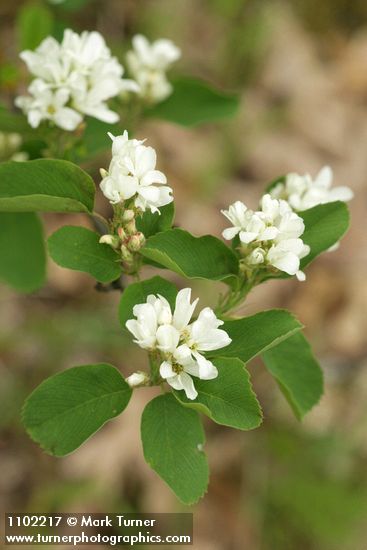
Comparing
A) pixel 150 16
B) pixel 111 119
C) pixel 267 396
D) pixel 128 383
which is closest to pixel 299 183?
pixel 111 119

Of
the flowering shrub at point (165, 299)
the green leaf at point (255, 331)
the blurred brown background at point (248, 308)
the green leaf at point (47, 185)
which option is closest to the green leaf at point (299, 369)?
the flowering shrub at point (165, 299)

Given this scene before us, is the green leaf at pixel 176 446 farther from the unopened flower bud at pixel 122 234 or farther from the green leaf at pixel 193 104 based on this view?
the green leaf at pixel 193 104

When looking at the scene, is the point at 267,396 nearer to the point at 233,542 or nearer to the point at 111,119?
the point at 233,542

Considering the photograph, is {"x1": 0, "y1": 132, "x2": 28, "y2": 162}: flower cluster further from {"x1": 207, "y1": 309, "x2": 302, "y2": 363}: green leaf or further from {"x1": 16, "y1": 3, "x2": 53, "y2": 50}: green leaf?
{"x1": 207, "y1": 309, "x2": 302, "y2": 363}: green leaf

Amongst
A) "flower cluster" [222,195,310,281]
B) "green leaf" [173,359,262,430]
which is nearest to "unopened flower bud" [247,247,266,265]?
"flower cluster" [222,195,310,281]

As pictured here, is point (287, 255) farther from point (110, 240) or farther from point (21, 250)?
point (21, 250)

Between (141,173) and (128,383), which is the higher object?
(141,173)
